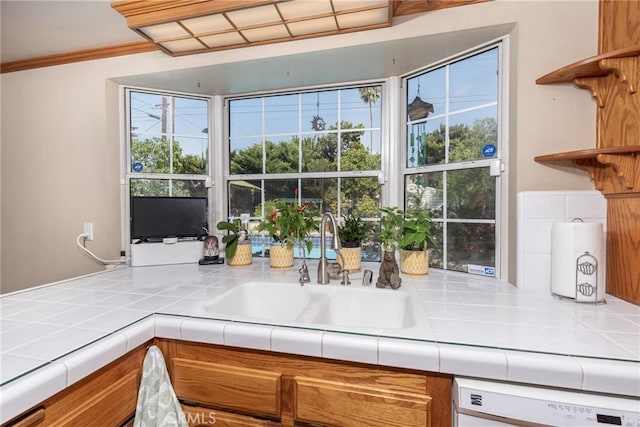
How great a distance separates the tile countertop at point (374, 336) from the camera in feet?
2.32

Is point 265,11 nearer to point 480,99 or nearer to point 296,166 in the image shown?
point 296,166

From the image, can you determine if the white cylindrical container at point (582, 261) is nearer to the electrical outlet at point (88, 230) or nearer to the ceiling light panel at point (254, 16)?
the ceiling light panel at point (254, 16)

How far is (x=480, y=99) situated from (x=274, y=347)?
1.49 m

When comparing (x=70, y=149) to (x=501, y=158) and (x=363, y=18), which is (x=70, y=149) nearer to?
(x=363, y=18)

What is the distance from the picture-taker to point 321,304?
1.22m

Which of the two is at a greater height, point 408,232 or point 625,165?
point 625,165

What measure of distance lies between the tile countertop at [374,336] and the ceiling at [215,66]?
1182mm

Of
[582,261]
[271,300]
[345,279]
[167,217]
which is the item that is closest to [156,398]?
[271,300]

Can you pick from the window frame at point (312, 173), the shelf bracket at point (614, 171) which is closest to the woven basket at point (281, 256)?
the window frame at point (312, 173)

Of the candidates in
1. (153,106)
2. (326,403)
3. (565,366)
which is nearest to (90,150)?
(153,106)

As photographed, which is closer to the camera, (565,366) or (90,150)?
(565,366)

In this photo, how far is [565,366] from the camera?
0.71 meters

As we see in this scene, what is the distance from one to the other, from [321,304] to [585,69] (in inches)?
54.1

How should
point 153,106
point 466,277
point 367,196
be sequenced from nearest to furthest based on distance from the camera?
point 466,277, point 367,196, point 153,106
